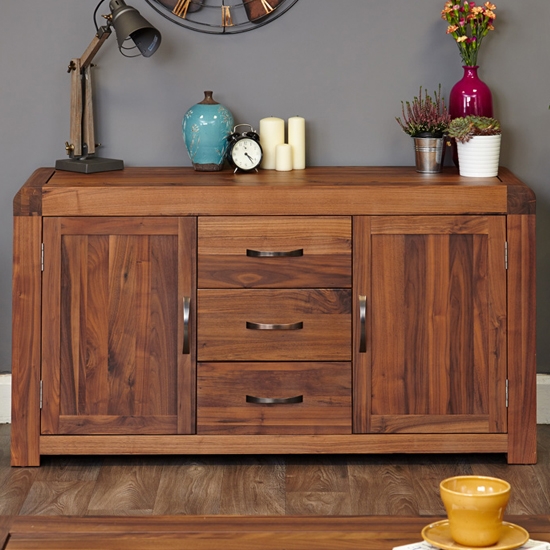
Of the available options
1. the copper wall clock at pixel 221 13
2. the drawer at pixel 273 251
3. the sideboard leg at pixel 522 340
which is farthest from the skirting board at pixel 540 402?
the copper wall clock at pixel 221 13

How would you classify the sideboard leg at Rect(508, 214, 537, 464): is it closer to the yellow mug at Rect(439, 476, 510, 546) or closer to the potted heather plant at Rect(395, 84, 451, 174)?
the potted heather plant at Rect(395, 84, 451, 174)

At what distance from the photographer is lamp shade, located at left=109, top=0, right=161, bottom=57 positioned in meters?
2.85

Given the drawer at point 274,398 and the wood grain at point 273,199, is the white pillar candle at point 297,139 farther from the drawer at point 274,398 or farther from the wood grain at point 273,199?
the drawer at point 274,398

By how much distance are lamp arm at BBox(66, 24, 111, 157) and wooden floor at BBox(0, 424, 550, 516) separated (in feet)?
3.33

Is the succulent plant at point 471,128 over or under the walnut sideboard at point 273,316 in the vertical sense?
over

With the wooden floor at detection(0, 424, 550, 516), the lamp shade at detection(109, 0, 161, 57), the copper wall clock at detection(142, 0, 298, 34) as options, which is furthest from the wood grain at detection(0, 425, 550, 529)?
the copper wall clock at detection(142, 0, 298, 34)

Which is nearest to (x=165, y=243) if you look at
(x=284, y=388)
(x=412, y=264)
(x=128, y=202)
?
(x=128, y=202)

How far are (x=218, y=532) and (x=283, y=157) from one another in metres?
1.81

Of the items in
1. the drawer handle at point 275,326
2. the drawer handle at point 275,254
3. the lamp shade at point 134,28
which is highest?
the lamp shade at point 134,28

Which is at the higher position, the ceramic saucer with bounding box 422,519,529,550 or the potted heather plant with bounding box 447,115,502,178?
the potted heather plant with bounding box 447,115,502,178

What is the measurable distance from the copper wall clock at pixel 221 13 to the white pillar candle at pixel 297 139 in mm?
361

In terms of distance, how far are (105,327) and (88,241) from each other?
0.87ft

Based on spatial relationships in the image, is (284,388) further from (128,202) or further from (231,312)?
(128,202)

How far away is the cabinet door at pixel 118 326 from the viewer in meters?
2.77
